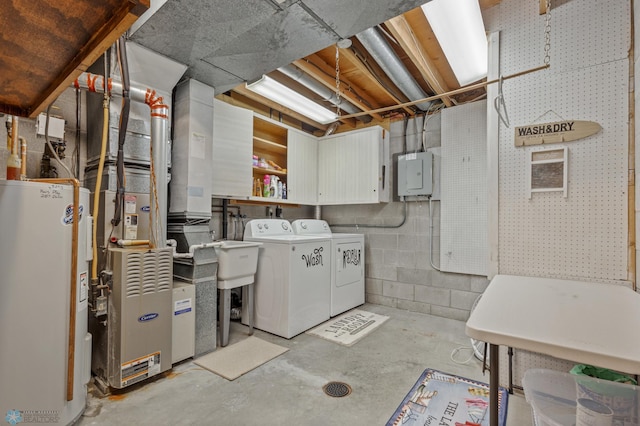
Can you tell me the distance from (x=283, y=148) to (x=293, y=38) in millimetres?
1861

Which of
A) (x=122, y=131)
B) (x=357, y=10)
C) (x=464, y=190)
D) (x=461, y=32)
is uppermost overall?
(x=461, y=32)

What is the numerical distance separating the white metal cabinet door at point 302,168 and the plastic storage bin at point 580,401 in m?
3.07

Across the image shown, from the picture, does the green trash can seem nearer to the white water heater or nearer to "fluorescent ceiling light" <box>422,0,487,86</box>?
"fluorescent ceiling light" <box>422,0,487,86</box>

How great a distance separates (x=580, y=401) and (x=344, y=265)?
2653mm

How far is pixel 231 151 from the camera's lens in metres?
3.12

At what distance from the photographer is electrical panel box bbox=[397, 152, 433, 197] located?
374 centimetres

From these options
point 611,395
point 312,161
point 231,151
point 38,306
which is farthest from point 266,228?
point 611,395

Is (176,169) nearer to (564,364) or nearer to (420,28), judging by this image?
(420,28)

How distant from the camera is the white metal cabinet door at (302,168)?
3938 mm

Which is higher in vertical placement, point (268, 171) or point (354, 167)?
point (354, 167)

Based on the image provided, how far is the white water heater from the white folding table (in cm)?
200

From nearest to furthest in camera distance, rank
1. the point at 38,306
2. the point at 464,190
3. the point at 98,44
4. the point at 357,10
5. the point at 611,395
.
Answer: the point at 98,44, the point at 611,395, the point at 38,306, the point at 357,10, the point at 464,190

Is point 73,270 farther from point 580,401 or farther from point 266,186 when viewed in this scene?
point 580,401

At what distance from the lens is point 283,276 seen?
295 cm
